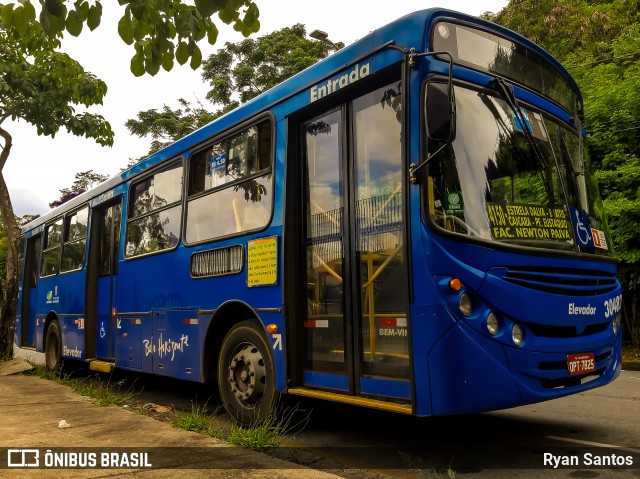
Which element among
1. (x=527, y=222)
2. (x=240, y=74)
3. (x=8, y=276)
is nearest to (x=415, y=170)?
(x=527, y=222)

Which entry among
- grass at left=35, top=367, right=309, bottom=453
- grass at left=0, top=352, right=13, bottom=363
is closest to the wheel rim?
grass at left=35, top=367, right=309, bottom=453

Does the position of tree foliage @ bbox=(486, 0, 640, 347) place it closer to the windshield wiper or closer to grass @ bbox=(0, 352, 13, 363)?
the windshield wiper

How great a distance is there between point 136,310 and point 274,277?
10.9 ft

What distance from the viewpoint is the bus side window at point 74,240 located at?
10461 millimetres

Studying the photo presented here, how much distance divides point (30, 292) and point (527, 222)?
466 inches

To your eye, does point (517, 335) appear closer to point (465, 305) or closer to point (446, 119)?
point (465, 305)

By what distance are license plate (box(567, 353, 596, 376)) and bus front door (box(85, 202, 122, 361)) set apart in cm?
646

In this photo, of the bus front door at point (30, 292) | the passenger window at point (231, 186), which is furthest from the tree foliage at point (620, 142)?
the bus front door at point (30, 292)

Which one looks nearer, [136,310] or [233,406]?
[233,406]

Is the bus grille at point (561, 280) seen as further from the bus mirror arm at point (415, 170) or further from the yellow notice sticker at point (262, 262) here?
the yellow notice sticker at point (262, 262)

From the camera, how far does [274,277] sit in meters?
5.59

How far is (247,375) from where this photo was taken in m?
5.96

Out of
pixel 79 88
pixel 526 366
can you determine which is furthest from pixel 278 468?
pixel 79 88

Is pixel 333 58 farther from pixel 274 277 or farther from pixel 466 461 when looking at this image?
pixel 466 461
